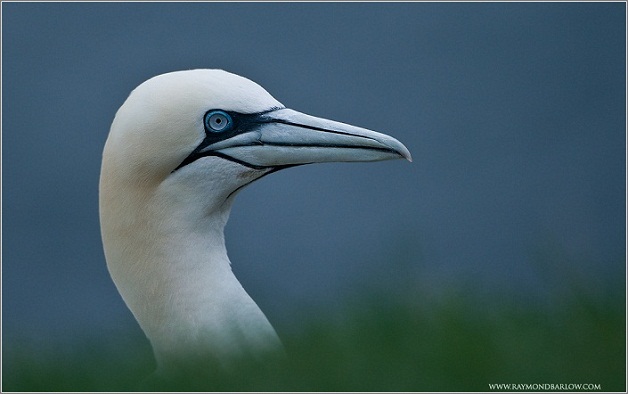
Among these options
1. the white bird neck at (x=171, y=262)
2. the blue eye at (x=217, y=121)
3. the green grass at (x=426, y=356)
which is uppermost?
the blue eye at (x=217, y=121)

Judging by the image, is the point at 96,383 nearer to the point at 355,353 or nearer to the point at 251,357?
the point at 251,357

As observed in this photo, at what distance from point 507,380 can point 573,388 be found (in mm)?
245

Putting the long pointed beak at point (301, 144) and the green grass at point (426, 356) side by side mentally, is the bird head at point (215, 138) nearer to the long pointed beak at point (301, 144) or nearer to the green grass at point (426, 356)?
the long pointed beak at point (301, 144)

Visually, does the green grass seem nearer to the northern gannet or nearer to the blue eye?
the northern gannet

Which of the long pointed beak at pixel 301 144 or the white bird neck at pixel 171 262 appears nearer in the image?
the white bird neck at pixel 171 262

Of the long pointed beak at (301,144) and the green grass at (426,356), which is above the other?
the long pointed beak at (301,144)

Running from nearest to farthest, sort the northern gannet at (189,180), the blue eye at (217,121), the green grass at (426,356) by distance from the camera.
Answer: the green grass at (426,356) < the northern gannet at (189,180) < the blue eye at (217,121)

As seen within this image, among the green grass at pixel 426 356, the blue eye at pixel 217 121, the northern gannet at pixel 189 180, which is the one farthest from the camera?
the blue eye at pixel 217 121

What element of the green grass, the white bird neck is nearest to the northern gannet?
the white bird neck

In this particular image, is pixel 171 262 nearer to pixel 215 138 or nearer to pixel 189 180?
pixel 189 180

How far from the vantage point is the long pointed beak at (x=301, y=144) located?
547 cm

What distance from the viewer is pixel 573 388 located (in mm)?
3287

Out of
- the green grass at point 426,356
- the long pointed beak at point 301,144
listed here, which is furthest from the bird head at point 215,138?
the green grass at point 426,356

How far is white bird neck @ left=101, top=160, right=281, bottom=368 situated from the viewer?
5242mm
